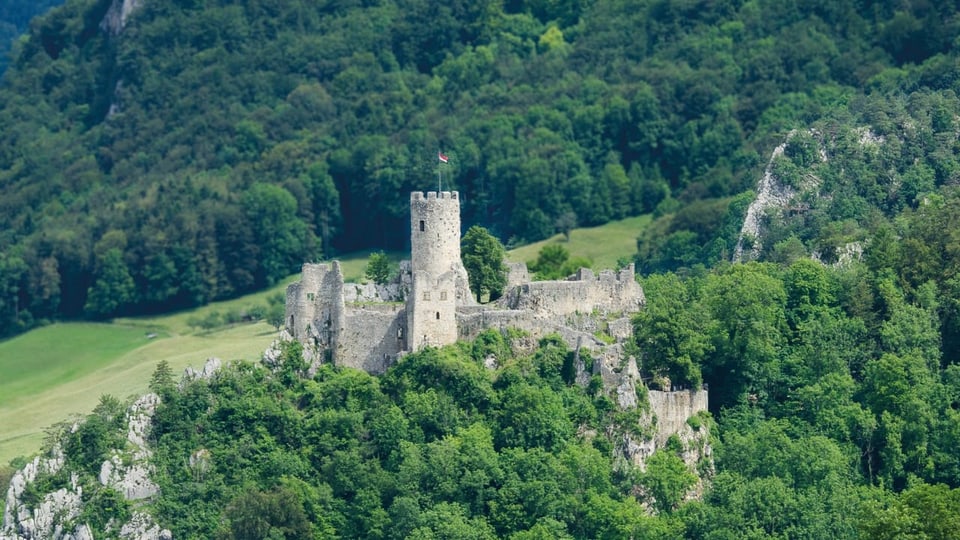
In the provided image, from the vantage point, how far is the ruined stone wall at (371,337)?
9231 centimetres

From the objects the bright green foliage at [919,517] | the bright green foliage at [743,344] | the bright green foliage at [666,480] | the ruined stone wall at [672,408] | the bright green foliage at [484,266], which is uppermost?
the bright green foliage at [484,266]

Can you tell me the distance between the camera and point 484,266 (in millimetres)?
97500

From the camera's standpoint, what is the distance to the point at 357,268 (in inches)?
5463

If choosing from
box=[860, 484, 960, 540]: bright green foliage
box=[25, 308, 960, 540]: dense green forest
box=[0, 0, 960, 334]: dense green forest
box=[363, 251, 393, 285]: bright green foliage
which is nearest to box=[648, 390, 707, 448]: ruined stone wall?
box=[25, 308, 960, 540]: dense green forest

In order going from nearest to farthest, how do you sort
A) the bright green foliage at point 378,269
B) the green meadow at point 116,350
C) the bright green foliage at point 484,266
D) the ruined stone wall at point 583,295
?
the ruined stone wall at point 583,295
the bright green foliage at point 484,266
the bright green foliage at point 378,269
the green meadow at point 116,350

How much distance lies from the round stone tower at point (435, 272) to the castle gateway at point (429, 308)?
0.12 feet

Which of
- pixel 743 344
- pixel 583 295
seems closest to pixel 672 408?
pixel 743 344

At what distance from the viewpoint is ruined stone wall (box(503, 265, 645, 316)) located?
93.2 metres

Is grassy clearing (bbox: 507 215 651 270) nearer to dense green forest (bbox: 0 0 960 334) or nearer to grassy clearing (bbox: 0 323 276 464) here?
dense green forest (bbox: 0 0 960 334)

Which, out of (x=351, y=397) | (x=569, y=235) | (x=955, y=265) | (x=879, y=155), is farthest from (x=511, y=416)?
(x=569, y=235)

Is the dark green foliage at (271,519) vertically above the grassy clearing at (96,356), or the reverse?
the grassy clearing at (96,356)

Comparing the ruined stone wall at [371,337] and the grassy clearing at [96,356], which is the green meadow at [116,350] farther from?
the ruined stone wall at [371,337]

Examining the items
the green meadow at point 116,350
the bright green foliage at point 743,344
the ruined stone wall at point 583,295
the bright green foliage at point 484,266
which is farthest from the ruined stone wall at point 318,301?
the green meadow at point 116,350

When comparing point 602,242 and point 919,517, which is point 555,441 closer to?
point 919,517
